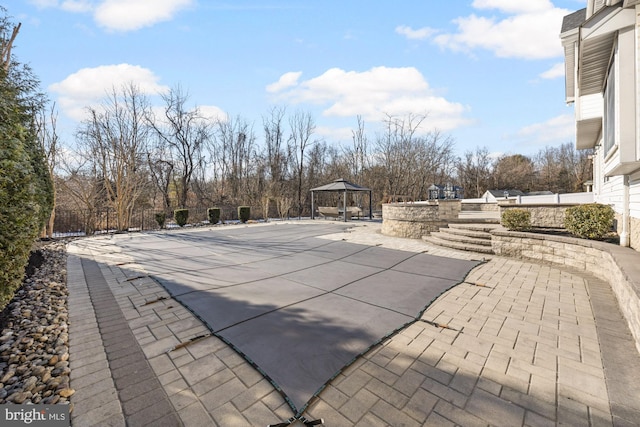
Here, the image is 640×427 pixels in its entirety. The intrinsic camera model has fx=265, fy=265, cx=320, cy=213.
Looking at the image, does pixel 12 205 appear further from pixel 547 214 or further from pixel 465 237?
pixel 547 214

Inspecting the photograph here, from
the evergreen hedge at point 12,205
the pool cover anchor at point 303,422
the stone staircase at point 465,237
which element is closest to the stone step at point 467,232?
the stone staircase at point 465,237

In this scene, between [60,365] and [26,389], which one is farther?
[60,365]

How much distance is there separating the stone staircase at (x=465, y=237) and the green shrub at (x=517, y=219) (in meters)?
0.63

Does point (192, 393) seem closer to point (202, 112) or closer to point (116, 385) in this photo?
point (116, 385)

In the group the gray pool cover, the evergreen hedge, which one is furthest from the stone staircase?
the evergreen hedge

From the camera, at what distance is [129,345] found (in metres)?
2.43

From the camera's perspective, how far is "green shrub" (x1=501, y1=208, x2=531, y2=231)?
6.12 meters

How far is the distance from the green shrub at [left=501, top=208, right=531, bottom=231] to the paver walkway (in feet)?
10.1

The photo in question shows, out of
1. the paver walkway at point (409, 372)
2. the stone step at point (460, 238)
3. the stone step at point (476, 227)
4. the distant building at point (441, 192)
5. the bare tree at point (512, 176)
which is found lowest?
the paver walkway at point (409, 372)

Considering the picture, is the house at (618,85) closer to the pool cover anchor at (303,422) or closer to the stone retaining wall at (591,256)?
the stone retaining wall at (591,256)

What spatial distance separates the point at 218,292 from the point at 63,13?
7.72 meters

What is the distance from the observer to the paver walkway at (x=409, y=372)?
164cm

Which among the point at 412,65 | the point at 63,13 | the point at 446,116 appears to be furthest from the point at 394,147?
the point at 63,13

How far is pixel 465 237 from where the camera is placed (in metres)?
7.21
